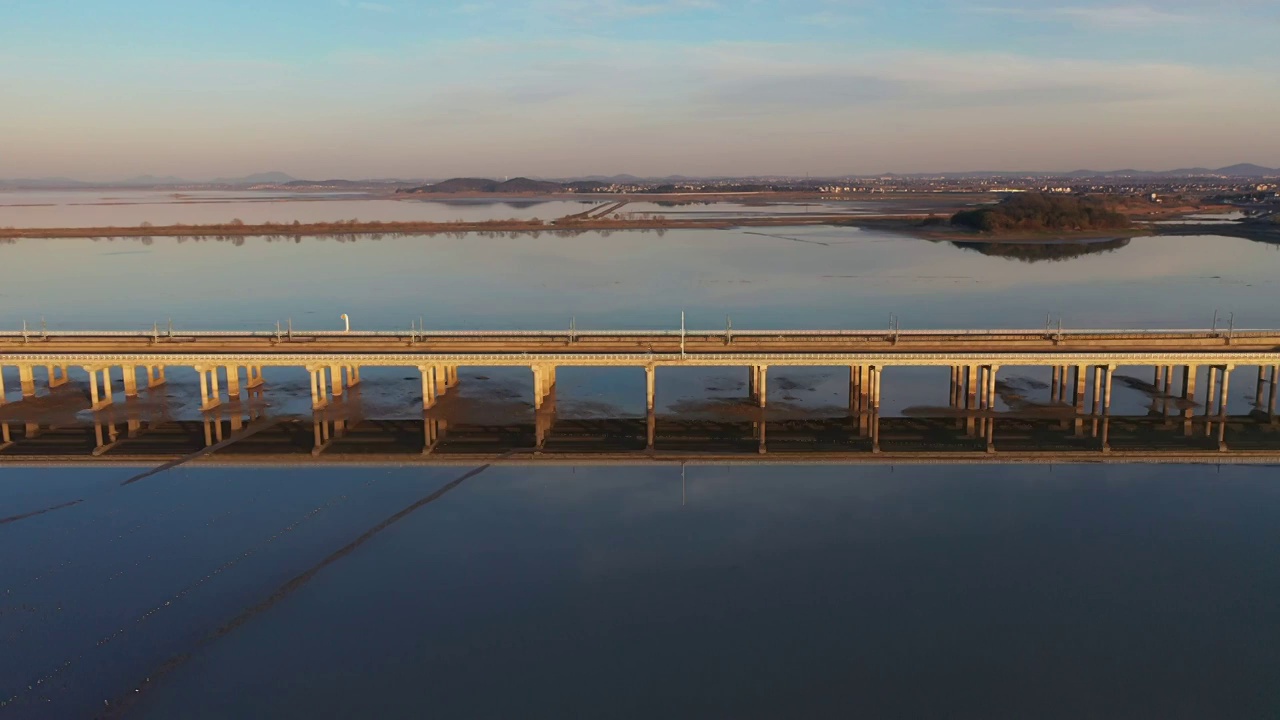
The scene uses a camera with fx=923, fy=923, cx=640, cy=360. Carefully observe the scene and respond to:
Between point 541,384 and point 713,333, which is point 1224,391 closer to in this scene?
point 713,333

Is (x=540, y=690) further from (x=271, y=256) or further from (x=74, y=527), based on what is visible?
(x=271, y=256)

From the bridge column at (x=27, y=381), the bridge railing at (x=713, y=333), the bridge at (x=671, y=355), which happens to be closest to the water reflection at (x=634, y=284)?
the bridge railing at (x=713, y=333)

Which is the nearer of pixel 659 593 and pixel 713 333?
pixel 659 593

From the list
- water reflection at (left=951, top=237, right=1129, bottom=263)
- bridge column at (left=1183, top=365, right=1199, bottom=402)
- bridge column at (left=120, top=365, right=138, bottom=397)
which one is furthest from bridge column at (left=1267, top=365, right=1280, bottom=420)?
water reflection at (left=951, top=237, right=1129, bottom=263)

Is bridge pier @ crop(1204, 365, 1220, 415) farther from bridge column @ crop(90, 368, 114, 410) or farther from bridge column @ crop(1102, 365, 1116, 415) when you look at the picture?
bridge column @ crop(90, 368, 114, 410)

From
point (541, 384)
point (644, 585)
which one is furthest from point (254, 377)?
point (644, 585)

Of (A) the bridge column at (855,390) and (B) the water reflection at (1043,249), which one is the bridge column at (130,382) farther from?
(B) the water reflection at (1043,249)
